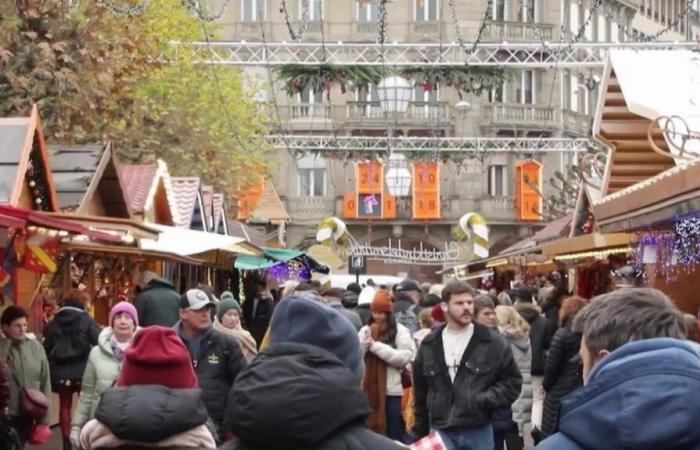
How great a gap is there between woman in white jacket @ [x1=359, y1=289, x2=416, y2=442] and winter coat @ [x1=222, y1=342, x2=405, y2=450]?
25.0ft

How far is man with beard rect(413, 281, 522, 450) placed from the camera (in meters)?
10.8

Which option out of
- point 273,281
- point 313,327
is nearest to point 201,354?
point 313,327

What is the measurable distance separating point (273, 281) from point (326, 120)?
17.6m

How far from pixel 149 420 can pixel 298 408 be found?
136cm

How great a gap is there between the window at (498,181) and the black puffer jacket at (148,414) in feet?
211

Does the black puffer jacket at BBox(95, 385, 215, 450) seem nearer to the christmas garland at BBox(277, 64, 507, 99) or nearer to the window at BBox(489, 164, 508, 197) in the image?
the christmas garland at BBox(277, 64, 507, 99)

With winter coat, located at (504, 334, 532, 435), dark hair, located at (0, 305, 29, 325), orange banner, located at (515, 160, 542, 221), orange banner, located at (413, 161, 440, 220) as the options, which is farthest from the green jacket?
orange banner, located at (413, 161, 440, 220)

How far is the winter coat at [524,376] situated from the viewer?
15.5 meters

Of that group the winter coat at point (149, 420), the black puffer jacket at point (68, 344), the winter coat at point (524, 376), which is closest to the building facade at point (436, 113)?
the black puffer jacket at point (68, 344)

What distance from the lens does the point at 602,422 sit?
4309mm

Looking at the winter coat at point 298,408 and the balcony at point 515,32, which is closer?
the winter coat at point 298,408

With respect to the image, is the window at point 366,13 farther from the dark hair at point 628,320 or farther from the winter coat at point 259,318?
the dark hair at point 628,320

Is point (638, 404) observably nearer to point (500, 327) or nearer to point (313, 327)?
point (313, 327)

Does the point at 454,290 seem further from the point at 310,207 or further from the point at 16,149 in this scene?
the point at 310,207
